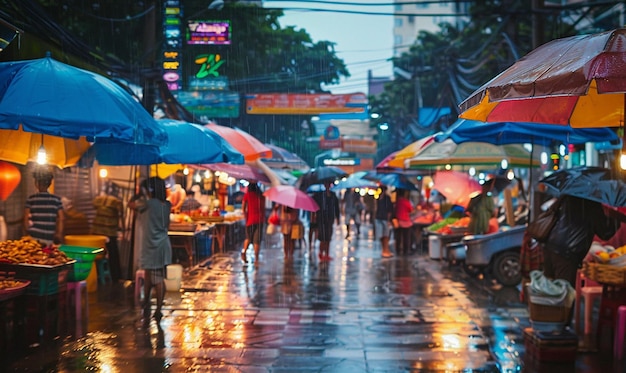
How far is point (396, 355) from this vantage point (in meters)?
8.44

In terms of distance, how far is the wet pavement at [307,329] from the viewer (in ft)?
26.2

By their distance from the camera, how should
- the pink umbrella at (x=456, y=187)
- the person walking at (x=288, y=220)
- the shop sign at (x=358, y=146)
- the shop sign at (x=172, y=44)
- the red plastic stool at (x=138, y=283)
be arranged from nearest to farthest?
1. the red plastic stool at (x=138, y=283)
2. the person walking at (x=288, y=220)
3. the pink umbrella at (x=456, y=187)
4. the shop sign at (x=172, y=44)
5. the shop sign at (x=358, y=146)

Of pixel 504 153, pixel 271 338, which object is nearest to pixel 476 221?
pixel 504 153

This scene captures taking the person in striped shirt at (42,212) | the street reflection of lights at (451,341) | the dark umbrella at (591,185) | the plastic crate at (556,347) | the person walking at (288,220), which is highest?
the dark umbrella at (591,185)

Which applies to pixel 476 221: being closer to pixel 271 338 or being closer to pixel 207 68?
pixel 271 338

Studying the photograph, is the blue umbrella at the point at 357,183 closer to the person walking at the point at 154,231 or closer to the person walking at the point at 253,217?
the person walking at the point at 253,217

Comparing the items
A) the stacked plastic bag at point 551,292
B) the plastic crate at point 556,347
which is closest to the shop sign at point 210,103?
the stacked plastic bag at point 551,292

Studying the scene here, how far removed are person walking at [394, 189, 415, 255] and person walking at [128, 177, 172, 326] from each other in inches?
431

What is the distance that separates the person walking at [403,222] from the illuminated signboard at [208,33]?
900cm

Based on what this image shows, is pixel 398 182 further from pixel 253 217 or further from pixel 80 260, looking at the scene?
pixel 80 260

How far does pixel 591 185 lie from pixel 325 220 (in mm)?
10580

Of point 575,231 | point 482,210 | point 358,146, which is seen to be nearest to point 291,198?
point 482,210

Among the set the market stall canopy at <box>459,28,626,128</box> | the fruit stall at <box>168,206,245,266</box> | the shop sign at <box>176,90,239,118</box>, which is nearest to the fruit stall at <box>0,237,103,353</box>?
the market stall canopy at <box>459,28,626,128</box>

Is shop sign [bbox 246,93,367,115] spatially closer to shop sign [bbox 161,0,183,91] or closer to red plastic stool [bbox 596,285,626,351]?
shop sign [bbox 161,0,183,91]
